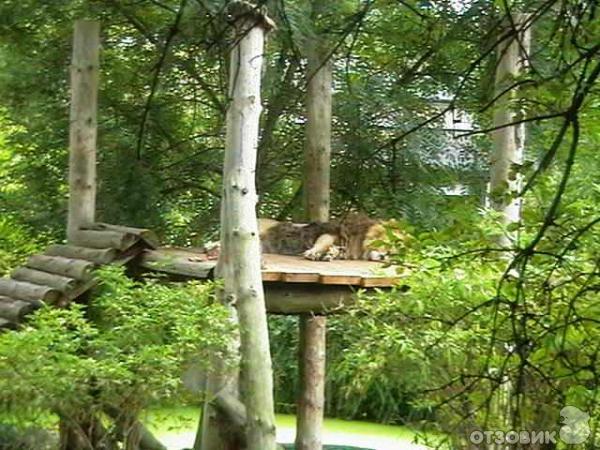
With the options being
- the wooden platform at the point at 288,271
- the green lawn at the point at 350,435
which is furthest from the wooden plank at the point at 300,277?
the green lawn at the point at 350,435

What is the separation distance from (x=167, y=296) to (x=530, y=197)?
2.56m

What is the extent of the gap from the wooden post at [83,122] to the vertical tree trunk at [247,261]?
915 mm

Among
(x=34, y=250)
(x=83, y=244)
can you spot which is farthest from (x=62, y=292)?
(x=34, y=250)

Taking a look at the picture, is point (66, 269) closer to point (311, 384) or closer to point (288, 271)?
point (288, 271)

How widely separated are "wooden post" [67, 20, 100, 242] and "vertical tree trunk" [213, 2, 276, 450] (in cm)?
91

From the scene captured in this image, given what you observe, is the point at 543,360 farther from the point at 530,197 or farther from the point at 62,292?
the point at 62,292

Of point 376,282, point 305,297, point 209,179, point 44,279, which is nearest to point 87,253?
point 44,279

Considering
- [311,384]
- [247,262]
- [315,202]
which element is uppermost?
[315,202]

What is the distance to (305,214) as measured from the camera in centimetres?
670

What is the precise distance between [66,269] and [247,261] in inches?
39.2

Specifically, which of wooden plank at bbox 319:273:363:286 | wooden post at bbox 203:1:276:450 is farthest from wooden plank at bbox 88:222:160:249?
wooden plank at bbox 319:273:363:286

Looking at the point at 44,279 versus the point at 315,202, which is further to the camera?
the point at 315,202

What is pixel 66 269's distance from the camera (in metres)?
5.18

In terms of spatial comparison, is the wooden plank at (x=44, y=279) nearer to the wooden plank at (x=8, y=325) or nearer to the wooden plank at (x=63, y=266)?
the wooden plank at (x=63, y=266)
